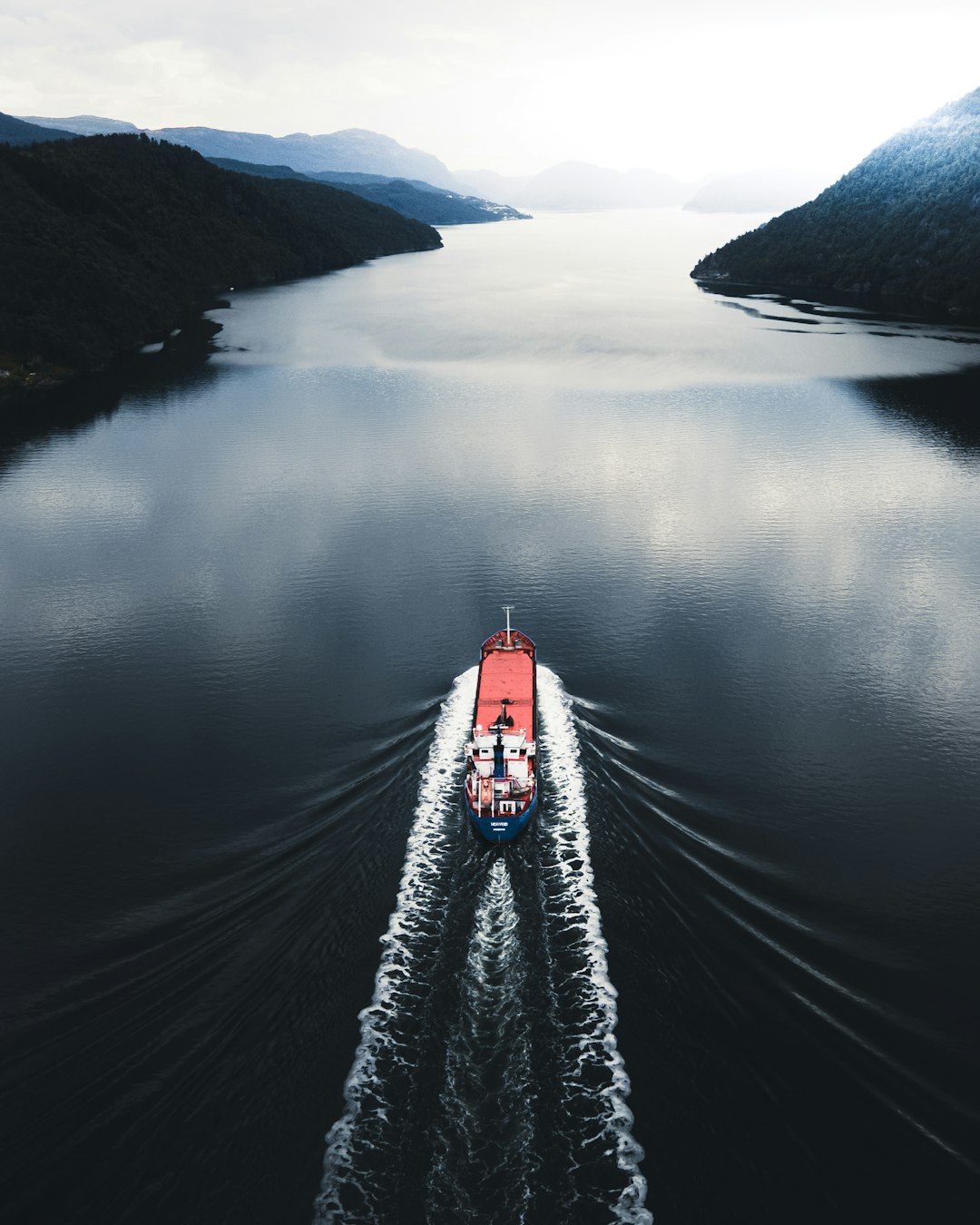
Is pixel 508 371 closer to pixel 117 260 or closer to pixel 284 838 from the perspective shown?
pixel 117 260

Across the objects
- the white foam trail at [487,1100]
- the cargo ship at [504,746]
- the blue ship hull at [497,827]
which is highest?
the cargo ship at [504,746]

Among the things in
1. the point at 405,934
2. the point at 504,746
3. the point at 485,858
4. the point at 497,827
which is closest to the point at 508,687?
the point at 504,746

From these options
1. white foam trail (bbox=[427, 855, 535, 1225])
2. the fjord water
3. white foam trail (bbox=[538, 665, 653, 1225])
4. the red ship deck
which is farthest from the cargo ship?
white foam trail (bbox=[427, 855, 535, 1225])

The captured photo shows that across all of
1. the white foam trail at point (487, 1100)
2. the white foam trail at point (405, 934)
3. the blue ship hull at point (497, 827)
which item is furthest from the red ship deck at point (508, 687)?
the white foam trail at point (487, 1100)

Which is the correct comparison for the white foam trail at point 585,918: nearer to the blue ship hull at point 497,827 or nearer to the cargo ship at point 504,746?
the cargo ship at point 504,746

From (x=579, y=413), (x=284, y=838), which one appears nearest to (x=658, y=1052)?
(x=284, y=838)

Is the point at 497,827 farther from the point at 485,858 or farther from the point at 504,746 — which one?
the point at 504,746

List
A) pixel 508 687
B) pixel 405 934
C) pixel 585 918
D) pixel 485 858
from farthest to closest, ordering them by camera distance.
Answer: pixel 508 687 → pixel 485 858 → pixel 585 918 → pixel 405 934
